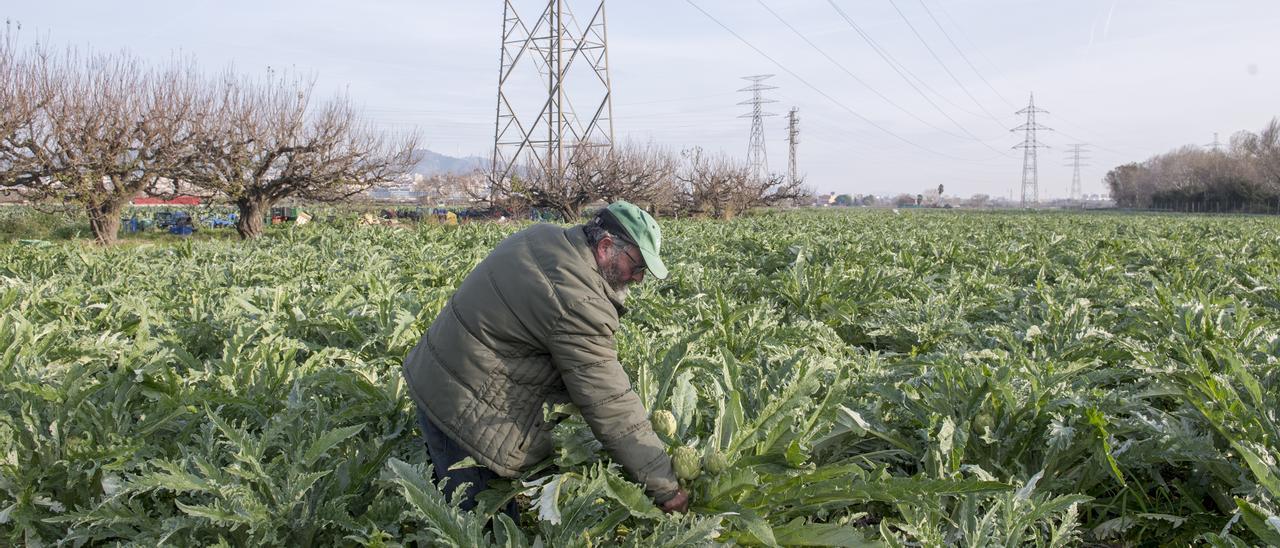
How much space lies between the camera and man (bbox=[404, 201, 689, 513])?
256 centimetres

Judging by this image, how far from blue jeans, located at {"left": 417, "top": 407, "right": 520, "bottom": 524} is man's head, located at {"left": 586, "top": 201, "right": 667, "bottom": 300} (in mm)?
886

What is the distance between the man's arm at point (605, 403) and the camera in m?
2.53

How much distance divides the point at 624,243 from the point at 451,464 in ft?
3.54

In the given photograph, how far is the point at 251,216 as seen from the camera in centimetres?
2438

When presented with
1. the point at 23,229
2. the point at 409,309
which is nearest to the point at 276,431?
the point at 409,309

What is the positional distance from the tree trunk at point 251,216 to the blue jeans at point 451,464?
78.9 feet

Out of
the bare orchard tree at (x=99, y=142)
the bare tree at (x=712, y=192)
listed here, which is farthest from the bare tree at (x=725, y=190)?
the bare orchard tree at (x=99, y=142)

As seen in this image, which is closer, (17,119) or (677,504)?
(677,504)

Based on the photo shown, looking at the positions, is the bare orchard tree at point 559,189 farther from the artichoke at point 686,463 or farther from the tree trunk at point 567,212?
the artichoke at point 686,463

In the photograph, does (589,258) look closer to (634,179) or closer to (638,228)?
(638,228)

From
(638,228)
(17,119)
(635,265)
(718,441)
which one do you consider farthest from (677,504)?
(17,119)

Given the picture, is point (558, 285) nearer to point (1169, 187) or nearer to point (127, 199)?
point (127, 199)

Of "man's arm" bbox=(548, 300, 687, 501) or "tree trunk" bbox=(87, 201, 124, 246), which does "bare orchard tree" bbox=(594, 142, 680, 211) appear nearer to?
"tree trunk" bbox=(87, 201, 124, 246)

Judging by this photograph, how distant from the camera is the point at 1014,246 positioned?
11320 millimetres
